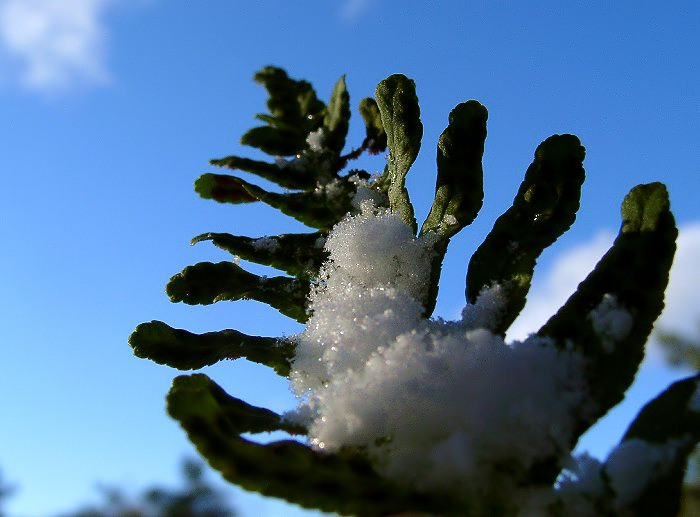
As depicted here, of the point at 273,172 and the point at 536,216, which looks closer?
the point at 536,216

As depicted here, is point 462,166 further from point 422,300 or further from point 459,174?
point 422,300

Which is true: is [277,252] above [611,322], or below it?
above

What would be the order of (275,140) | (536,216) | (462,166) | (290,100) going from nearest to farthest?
1. (536,216)
2. (462,166)
3. (275,140)
4. (290,100)

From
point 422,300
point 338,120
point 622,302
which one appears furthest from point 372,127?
point 622,302

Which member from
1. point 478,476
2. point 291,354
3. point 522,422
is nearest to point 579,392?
point 522,422

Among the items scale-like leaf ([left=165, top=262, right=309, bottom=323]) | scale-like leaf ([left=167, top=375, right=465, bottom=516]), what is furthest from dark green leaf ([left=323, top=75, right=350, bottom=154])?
scale-like leaf ([left=167, top=375, right=465, bottom=516])

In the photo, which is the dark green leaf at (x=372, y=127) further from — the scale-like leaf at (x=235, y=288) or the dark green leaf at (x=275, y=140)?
the scale-like leaf at (x=235, y=288)

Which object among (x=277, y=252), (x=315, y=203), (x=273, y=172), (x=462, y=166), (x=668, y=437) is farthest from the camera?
(x=273, y=172)
